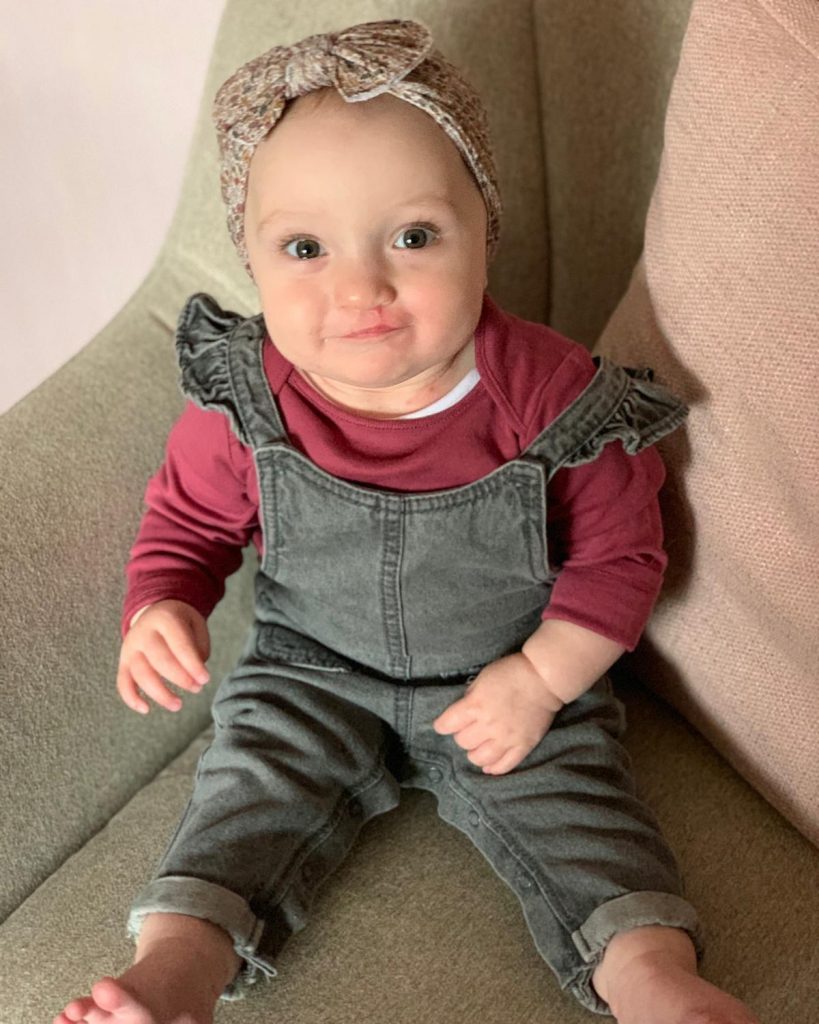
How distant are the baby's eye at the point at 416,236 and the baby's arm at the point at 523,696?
0.31 meters

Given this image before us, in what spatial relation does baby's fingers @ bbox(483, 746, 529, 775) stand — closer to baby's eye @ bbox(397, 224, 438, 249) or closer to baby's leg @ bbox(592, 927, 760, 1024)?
baby's leg @ bbox(592, 927, 760, 1024)

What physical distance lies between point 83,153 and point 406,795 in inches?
35.5

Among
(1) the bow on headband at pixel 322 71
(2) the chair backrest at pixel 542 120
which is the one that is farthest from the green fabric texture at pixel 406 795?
(1) the bow on headband at pixel 322 71

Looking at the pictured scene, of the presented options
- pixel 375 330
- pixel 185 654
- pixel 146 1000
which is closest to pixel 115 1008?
pixel 146 1000

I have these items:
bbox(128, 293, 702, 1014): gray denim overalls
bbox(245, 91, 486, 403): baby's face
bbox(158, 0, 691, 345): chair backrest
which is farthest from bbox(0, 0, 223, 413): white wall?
bbox(245, 91, 486, 403): baby's face

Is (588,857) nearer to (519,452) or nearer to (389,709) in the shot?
(389,709)

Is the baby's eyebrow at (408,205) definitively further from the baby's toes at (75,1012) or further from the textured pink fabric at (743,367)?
the baby's toes at (75,1012)

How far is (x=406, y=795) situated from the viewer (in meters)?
0.95

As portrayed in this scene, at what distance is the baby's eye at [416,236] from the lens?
766 millimetres

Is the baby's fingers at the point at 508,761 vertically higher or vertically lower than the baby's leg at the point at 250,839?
higher

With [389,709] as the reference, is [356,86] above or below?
above

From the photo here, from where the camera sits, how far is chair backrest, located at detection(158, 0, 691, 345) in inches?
39.1

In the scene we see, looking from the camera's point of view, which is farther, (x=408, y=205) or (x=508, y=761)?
(x=508, y=761)

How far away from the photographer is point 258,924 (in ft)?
2.60
